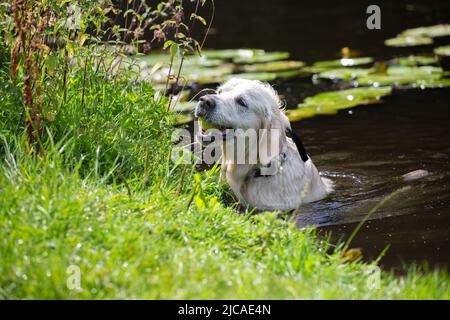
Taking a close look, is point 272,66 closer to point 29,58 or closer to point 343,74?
point 343,74

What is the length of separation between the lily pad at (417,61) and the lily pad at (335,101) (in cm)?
153

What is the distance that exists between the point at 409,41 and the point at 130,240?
33.4 feet

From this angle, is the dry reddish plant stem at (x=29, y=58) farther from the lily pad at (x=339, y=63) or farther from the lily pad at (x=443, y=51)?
the lily pad at (x=443, y=51)

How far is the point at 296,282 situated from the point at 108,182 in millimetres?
2144

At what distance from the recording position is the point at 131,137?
21.1ft

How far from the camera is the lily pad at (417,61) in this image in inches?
475

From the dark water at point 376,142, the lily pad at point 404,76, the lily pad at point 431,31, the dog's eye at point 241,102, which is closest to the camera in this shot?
the dark water at point 376,142

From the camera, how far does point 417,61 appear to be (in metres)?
12.2

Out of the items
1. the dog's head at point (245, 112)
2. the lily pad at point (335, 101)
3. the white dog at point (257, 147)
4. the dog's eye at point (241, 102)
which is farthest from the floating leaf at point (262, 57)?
the dog's eye at point (241, 102)

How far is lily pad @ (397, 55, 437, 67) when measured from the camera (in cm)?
1207

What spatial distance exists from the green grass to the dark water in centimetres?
58

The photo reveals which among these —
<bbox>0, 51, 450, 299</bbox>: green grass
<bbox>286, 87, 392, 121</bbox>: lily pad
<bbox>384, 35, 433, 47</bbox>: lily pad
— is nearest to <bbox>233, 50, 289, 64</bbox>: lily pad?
<bbox>384, 35, 433, 47</bbox>: lily pad

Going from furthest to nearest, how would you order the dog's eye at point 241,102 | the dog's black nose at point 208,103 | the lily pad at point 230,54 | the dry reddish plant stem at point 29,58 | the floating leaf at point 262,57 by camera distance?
1. the lily pad at point 230,54
2. the floating leaf at point 262,57
3. the dog's eye at point 241,102
4. the dog's black nose at point 208,103
5. the dry reddish plant stem at point 29,58

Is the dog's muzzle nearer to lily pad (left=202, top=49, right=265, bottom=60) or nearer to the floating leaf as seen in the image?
the floating leaf
